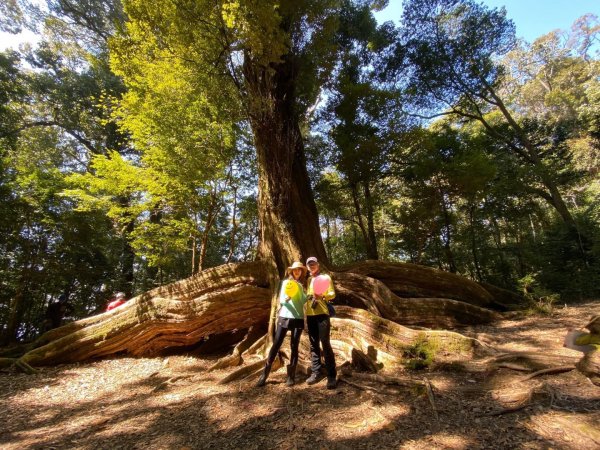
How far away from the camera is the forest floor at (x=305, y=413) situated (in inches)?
89.7

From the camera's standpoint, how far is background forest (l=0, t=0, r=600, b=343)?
7.58 metres

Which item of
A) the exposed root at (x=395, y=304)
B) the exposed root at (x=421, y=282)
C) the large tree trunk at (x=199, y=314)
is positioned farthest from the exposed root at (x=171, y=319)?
the exposed root at (x=421, y=282)

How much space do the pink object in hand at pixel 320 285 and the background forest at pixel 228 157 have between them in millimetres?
4289

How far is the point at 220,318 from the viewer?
5.81 metres

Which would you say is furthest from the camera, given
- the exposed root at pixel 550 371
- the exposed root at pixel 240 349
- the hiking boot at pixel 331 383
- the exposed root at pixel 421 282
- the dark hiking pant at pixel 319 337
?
the exposed root at pixel 421 282

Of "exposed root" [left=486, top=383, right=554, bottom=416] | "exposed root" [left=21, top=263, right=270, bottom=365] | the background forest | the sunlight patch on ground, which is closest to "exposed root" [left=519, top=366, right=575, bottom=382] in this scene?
"exposed root" [left=486, top=383, right=554, bottom=416]

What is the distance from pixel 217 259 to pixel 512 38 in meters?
16.7

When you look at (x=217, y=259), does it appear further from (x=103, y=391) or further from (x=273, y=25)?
(x=273, y=25)

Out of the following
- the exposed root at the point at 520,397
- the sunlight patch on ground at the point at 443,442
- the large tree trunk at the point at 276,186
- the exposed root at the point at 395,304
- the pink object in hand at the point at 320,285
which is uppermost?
the large tree trunk at the point at 276,186

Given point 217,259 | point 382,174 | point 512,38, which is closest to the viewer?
point 382,174

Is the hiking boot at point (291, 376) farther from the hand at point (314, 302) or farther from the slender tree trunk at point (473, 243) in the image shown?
the slender tree trunk at point (473, 243)

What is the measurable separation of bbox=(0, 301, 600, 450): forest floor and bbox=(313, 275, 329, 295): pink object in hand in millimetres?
1131

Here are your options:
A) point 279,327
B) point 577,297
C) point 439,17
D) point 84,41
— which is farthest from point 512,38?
point 84,41

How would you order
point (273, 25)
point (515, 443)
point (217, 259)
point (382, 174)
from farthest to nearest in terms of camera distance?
point (217, 259) < point (382, 174) < point (273, 25) < point (515, 443)
